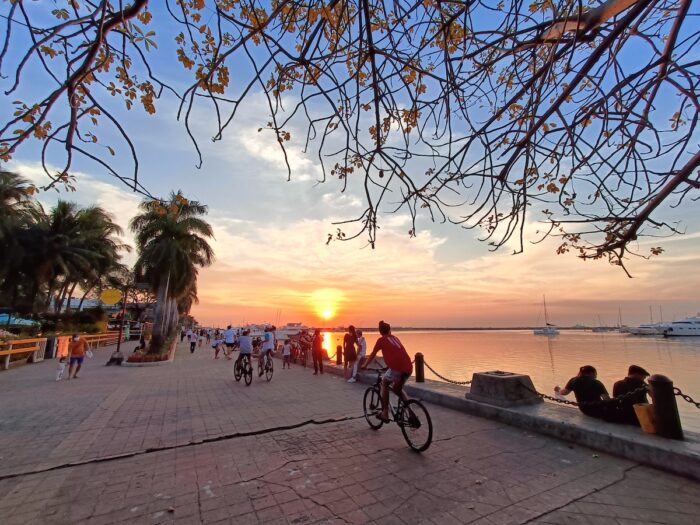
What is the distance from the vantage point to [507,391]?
6.56 m

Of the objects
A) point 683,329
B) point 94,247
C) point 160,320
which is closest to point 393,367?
point 160,320

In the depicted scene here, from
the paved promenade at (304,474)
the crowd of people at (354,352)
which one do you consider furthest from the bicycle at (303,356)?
the paved promenade at (304,474)

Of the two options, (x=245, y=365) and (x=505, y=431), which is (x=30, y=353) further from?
(x=505, y=431)

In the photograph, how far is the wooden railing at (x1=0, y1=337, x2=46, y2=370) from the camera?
15.2m

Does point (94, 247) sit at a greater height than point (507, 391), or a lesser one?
greater

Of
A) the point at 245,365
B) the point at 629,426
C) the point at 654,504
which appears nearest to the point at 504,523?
the point at 654,504

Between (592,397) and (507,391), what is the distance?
50.4 inches

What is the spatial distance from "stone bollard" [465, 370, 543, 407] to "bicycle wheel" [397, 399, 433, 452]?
189 centimetres

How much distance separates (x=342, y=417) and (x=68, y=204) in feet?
127

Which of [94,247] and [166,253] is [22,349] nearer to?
[166,253]

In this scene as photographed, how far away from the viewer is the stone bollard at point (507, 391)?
21.4 feet

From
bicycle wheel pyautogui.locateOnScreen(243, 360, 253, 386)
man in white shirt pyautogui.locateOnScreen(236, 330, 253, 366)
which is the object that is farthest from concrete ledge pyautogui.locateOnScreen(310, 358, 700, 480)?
man in white shirt pyautogui.locateOnScreen(236, 330, 253, 366)

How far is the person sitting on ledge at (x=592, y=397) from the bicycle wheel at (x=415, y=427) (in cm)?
256

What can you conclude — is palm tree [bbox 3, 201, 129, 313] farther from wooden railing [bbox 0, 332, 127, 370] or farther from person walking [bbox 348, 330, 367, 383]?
person walking [bbox 348, 330, 367, 383]
